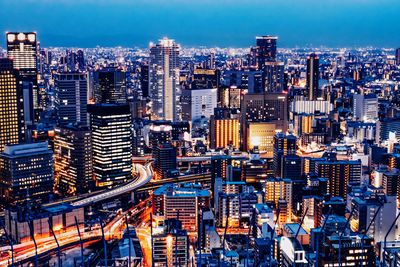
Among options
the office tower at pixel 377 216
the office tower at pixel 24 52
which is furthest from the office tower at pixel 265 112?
the office tower at pixel 377 216

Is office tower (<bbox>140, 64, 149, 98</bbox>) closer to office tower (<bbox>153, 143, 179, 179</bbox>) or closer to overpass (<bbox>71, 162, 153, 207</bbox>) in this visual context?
overpass (<bbox>71, 162, 153, 207</bbox>)

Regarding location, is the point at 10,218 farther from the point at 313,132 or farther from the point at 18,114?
the point at 313,132

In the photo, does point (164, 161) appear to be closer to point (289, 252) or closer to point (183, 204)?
point (183, 204)

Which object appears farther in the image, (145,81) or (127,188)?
(145,81)

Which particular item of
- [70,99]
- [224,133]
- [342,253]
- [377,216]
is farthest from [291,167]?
[70,99]

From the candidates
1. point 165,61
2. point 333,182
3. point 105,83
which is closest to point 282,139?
point 333,182
